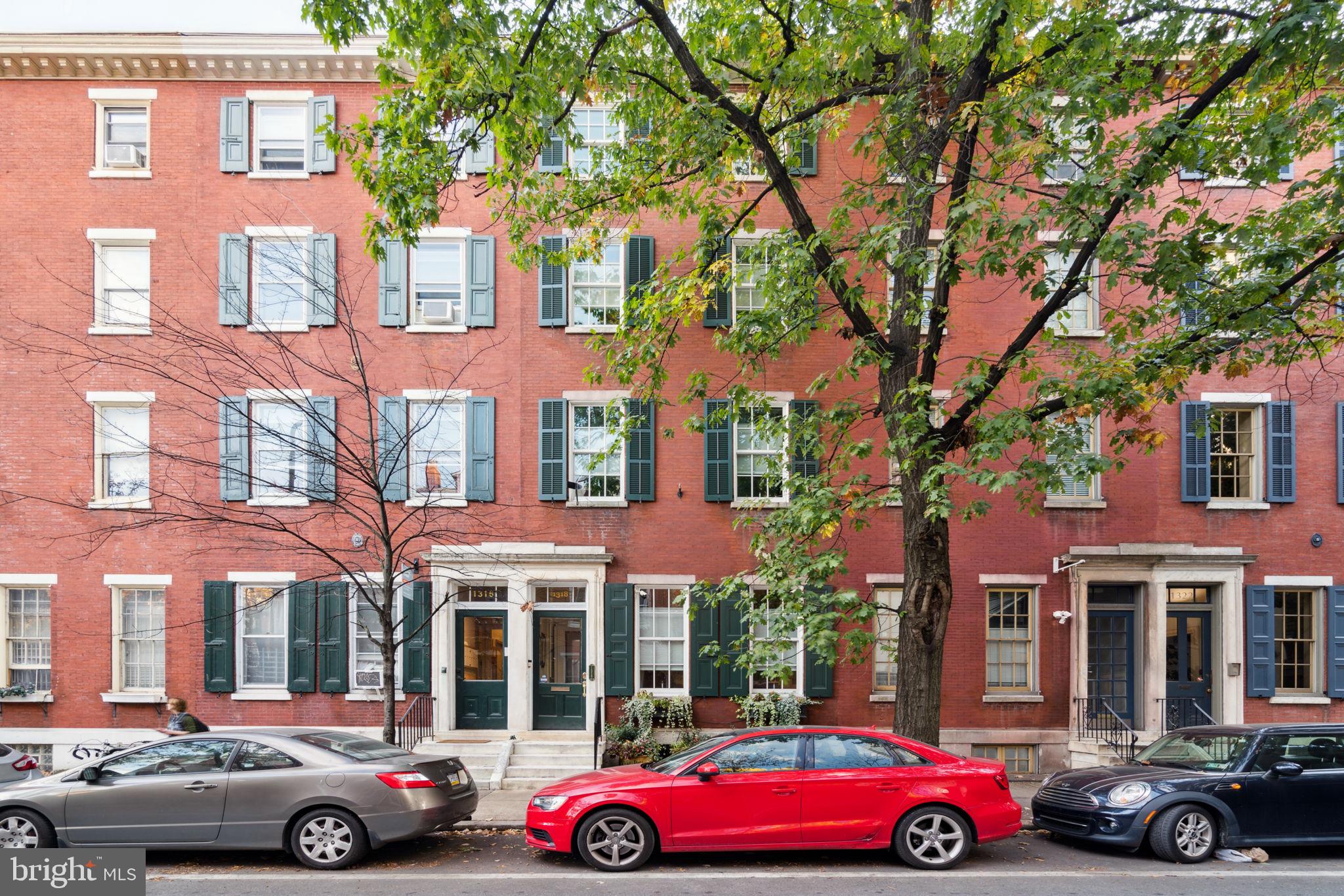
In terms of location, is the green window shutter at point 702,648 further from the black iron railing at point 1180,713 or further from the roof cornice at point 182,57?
the roof cornice at point 182,57

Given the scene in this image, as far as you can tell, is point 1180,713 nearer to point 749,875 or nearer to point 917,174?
point 749,875

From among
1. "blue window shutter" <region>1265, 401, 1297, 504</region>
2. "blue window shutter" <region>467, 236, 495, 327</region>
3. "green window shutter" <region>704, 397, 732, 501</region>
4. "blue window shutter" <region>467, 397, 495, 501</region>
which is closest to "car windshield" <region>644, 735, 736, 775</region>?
"green window shutter" <region>704, 397, 732, 501</region>

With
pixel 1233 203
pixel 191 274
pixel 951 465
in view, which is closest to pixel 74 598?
pixel 191 274

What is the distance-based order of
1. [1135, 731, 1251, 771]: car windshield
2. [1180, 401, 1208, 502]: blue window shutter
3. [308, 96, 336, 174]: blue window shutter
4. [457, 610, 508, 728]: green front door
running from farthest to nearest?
[308, 96, 336, 174]: blue window shutter → [1180, 401, 1208, 502]: blue window shutter → [457, 610, 508, 728]: green front door → [1135, 731, 1251, 771]: car windshield

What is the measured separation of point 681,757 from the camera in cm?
856

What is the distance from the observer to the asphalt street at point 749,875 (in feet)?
25.0

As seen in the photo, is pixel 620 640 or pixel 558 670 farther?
pixel 558 670

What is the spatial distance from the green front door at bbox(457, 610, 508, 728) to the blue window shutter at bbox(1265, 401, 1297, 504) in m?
13.7

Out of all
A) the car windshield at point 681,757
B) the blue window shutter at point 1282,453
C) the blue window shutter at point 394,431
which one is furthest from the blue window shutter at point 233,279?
the blue window shutter at point 1282,453

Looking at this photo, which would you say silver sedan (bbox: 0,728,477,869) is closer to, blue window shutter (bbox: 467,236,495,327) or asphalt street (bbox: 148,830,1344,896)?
asphalt street (bbox: 148,830,1344,896)

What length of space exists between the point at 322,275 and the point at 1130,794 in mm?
14095

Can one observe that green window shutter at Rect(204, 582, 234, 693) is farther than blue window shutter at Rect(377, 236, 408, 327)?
No

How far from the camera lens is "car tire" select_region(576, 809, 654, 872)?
8.20m

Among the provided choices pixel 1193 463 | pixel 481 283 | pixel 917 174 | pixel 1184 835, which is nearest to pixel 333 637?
pixel 481 283
